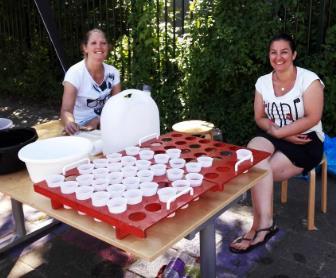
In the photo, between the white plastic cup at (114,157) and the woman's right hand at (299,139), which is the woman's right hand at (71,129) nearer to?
the white plastic cup at (114,157)

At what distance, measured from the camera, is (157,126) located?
84.7 inches

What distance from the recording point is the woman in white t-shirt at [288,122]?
2.80 m

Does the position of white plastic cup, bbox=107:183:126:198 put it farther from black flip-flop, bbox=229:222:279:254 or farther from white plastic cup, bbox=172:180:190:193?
black flip-flop, bbox=229:222:279:254

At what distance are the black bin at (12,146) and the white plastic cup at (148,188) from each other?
667mm

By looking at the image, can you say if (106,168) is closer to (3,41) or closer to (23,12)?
(23,12)

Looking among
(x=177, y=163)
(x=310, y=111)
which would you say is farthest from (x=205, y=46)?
(x=177, y=163)

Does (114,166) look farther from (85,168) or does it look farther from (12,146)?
(12,146)

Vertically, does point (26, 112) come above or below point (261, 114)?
below

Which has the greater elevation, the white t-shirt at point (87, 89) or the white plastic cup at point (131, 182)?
the white t-shirt at point (87, 89)

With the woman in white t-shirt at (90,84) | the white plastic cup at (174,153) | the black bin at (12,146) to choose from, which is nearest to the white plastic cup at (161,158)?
the white plastic cup at (174,153)

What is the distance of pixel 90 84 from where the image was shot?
3.03 metres

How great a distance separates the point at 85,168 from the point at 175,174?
381 mm

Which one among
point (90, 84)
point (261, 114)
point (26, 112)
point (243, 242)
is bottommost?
point (243, 242)

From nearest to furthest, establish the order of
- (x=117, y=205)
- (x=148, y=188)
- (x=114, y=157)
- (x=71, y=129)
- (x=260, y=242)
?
(x=117, y=205), (x=148, y=188), (x=114, y=157), (x=71, y=129), (x=260, y=242)
